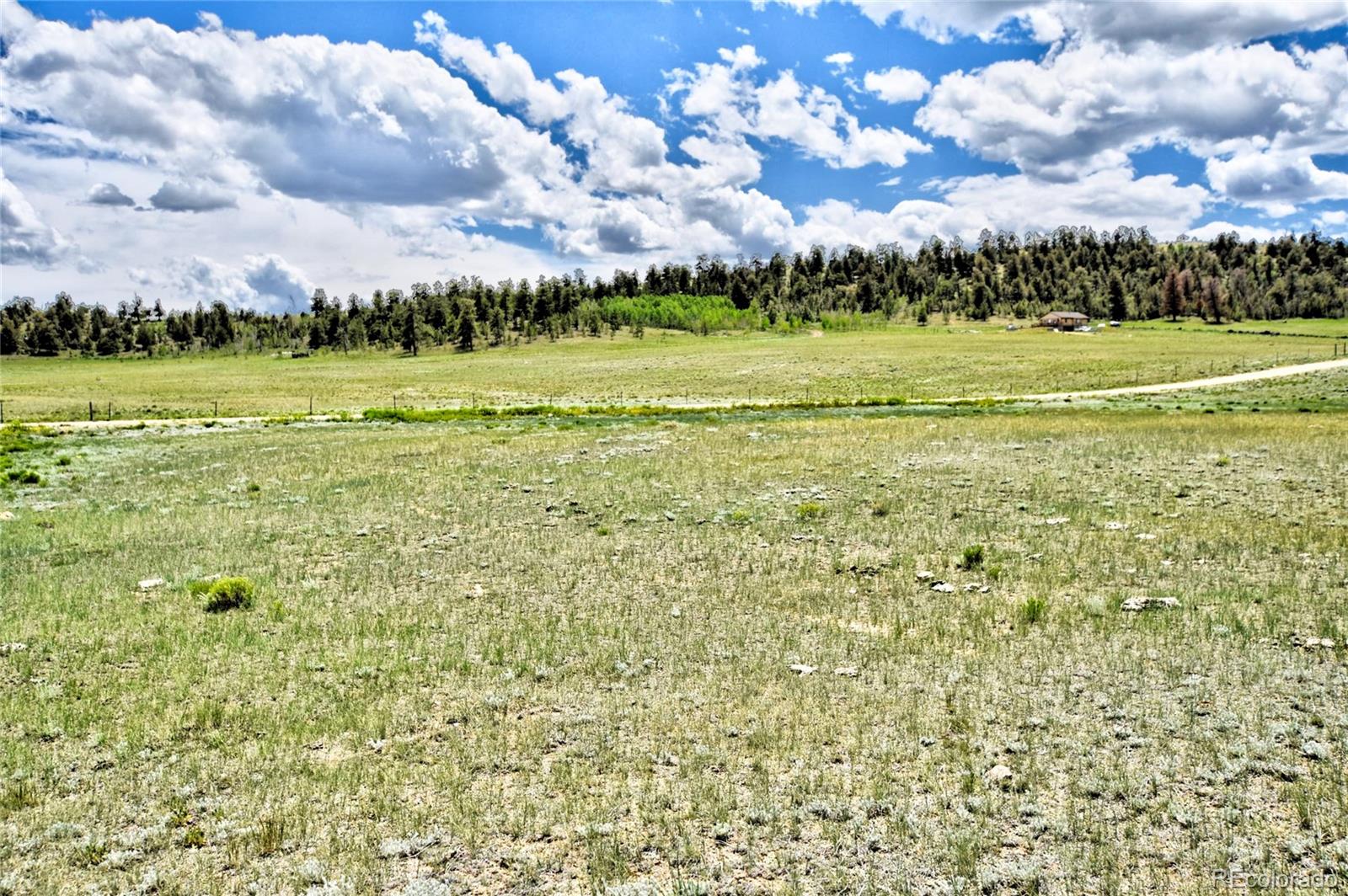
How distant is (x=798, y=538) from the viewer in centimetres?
2073

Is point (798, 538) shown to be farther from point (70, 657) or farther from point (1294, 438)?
point (1294, 438)

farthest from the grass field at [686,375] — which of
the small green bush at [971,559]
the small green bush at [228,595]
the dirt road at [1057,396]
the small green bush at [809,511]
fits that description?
the small green bush at [228,595]

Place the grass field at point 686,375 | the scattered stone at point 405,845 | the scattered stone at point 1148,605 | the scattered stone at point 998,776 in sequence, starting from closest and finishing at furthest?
the scattered stone at point 405,845 → the scattered stone at point 998,776 → the scattered stone at point 1148,605 → the grass field at point 686,375

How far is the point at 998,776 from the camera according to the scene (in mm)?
8727

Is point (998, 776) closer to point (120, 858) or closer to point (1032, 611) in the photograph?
point (1032, 611)

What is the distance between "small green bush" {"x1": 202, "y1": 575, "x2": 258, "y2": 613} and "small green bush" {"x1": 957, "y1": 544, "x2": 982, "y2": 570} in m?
14.2

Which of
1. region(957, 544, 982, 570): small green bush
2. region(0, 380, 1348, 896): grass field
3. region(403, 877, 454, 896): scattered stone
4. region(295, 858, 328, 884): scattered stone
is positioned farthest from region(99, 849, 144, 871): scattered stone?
region(957, 544, 982, 570): small green bush

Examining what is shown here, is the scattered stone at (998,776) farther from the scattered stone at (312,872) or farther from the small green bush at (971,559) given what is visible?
the small green bush at (971,559)

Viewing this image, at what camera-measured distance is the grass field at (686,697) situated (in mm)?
7660

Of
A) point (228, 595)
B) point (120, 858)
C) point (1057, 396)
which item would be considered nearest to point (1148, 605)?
point (120, 858)

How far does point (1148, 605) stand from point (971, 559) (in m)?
3.75

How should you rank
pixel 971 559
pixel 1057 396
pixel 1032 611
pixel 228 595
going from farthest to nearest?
1. pixel 1057 396
2. pixel 971 559
3. pixel 228 595
4. pixel 1032 611

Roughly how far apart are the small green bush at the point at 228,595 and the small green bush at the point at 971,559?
14180 mm

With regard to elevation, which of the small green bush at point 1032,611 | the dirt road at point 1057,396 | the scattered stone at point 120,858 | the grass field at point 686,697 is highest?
the dirt road at point 1057,396
